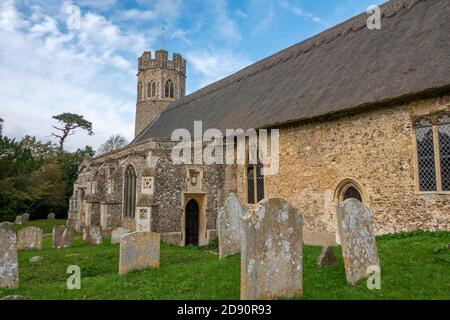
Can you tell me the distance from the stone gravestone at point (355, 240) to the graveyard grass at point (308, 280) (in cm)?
31

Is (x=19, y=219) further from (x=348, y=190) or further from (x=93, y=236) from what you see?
(x=348, y=190)

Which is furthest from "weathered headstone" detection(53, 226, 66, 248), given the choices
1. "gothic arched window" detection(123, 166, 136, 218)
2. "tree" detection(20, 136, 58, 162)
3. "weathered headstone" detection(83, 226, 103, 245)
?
"tree" detection(20, 136, 58, 162)

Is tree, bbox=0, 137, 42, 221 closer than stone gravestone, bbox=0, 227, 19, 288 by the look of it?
No

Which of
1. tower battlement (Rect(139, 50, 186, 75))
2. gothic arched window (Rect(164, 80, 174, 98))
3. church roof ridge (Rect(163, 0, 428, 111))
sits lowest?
church roof ridge (Rect(163, 0, 428, 111))

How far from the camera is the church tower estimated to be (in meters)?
32.6

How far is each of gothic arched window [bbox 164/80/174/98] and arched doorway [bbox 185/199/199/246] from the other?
65.7 feet

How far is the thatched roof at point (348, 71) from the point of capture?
9.32m

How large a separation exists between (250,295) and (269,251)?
2.11ft

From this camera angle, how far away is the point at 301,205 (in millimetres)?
11898

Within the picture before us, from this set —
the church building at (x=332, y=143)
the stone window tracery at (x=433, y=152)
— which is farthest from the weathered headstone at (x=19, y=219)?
the stone window tracery at (x=433, y=152)

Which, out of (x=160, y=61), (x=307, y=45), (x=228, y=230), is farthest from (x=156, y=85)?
(x=228, y=230)

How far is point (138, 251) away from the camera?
7820 millimetres

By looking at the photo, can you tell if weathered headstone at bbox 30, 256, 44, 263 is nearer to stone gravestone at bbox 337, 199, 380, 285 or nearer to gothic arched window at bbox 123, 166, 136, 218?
gothic arched window at bbox 123, 166, 136, 218

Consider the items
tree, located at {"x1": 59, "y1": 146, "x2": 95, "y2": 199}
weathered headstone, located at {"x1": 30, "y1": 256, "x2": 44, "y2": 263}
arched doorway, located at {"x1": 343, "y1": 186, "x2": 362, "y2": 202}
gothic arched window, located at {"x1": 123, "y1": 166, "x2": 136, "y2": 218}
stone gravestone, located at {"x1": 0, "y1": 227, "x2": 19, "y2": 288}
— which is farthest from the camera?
tree, located at {"x1": 59, "y1": 146, "x2": 95, "y2": 199}
